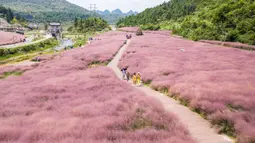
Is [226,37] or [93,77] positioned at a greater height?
[226,37]

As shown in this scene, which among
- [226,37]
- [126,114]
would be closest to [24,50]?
[226,37]

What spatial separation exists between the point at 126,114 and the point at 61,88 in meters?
8.81

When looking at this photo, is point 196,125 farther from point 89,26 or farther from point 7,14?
point 7,14

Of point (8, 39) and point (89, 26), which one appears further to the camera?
point (89, 26)

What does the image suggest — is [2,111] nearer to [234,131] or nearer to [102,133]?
[102,133]

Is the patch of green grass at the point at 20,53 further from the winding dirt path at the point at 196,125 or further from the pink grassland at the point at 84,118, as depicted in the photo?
the winding dirt path at the point at 196,125

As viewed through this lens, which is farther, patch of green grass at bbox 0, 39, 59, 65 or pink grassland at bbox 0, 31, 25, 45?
pink grassland at bbox 0, 31, 25, 45

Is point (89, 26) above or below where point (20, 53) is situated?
above

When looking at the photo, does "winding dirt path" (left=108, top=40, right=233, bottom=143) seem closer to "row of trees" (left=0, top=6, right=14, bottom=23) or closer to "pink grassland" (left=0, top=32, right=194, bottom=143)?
"pink grassland" (left=0, top=32, right=194, bottom=143)

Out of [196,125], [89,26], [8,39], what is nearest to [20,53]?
[8,39]

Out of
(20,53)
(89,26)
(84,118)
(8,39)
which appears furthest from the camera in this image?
(89,26)

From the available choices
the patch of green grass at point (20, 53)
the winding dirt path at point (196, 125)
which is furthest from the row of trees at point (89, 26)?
the winding dirt path at point (196, 125)

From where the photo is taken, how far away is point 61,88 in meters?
17.5

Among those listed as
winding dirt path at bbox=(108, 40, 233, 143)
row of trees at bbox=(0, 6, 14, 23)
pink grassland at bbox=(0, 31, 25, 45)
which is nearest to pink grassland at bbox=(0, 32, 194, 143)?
winding dirt path at bbox=(108, 40, 233, 143)
